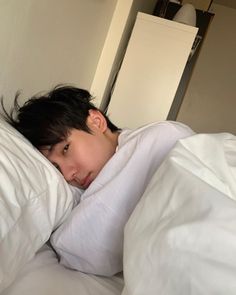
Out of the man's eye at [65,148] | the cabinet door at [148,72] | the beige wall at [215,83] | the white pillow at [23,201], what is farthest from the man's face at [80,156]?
the beige wall at [215,83]

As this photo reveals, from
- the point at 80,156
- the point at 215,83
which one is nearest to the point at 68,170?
the point at 80,156

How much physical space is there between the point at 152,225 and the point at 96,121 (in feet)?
1.77

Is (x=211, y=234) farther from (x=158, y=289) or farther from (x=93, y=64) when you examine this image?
(x=93, y=64)

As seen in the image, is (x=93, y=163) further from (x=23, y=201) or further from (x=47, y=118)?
(x=23, y=201)

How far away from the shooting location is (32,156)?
0.69 metres

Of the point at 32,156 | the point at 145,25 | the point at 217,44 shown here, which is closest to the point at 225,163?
the point at 32,156

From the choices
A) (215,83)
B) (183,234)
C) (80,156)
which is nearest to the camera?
(183,234)

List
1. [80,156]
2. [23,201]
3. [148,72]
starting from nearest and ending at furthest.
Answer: [23,201] → [80,156] → [148,72]

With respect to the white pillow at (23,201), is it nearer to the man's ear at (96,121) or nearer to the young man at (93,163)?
the young man at (93,163)

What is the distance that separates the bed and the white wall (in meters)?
0.24

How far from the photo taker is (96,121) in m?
0.99

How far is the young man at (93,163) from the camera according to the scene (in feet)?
2.52

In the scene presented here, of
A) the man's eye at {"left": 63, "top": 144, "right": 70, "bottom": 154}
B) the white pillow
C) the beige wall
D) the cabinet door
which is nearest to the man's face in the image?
the man's eye at {"left": 63, "top": 144, "right": 70, "bottom": 154}

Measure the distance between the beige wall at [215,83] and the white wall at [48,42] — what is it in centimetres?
112
